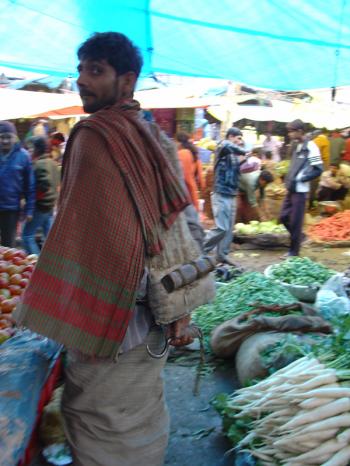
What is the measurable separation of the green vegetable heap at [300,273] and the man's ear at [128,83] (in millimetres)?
4229

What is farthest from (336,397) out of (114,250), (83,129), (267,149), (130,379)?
(267,149)

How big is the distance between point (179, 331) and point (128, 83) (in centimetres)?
96

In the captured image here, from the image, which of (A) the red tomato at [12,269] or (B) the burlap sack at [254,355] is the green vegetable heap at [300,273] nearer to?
(B) the burlap sack at [254,355]

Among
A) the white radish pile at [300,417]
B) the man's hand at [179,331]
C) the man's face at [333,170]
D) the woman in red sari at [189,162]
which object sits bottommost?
the man's face at [333,170]

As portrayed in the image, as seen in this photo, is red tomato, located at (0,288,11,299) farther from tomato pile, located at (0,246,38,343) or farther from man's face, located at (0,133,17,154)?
man's face, located at (0,133,17,154)

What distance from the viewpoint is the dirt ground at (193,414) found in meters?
2.90

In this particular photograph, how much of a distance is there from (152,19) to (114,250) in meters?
3.05

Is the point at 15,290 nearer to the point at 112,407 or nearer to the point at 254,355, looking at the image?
the point at 112,407

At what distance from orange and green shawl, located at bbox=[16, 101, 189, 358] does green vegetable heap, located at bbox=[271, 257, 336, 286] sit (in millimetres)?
4289

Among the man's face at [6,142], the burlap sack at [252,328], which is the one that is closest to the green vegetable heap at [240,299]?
the burlap sack at [252,328]

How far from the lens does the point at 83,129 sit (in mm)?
1693

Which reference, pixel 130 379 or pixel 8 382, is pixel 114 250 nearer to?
pixel 130 379

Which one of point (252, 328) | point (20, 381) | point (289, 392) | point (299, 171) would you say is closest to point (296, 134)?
point (299, 171)

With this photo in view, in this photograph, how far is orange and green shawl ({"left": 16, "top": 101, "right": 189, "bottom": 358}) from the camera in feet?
5.40
